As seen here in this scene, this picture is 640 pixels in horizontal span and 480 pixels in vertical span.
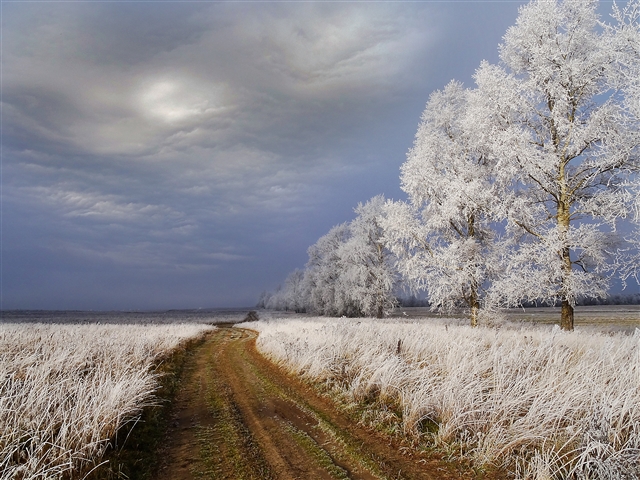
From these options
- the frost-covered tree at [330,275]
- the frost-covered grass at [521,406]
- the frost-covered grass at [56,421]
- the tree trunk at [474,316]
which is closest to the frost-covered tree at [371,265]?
the frost-covered tree at [330,275]

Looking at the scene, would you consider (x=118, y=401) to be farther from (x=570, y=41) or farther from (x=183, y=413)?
(x=570, y=41)

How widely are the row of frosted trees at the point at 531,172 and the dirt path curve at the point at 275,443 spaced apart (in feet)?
33.1

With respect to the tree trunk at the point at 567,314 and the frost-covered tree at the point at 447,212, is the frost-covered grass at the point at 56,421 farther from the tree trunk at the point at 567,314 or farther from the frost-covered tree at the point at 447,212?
the tree trunk at the point at 567,314

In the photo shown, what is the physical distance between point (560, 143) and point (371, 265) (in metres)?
25.5

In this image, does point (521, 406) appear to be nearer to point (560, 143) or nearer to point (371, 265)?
point (560, 143)

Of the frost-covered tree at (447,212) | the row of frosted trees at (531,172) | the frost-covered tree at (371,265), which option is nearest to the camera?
the row of frosted trees at (531,172)

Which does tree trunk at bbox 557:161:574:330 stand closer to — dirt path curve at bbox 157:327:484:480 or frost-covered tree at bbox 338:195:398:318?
dirt path curve at bbox 157:327:484:480

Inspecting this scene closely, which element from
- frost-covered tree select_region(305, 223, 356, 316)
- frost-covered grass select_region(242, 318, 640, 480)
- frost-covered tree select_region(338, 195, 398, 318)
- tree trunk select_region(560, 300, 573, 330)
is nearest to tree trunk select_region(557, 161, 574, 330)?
tree trunk select_region(560, 300, 573, 330)

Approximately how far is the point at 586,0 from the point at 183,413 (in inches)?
720

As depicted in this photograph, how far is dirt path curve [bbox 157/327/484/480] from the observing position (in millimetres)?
4168

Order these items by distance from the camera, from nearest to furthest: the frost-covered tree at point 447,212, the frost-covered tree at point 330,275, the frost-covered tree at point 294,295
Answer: the frost-covered tree at point 447,212 < the frost-covered tree at point 330,275 < the frost-covered tree at point 294,295

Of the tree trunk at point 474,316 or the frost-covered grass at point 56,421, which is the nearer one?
the frost-covered grass at point 56,421

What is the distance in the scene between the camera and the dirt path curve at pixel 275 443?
417 centimetres

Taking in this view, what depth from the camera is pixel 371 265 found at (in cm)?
3719
